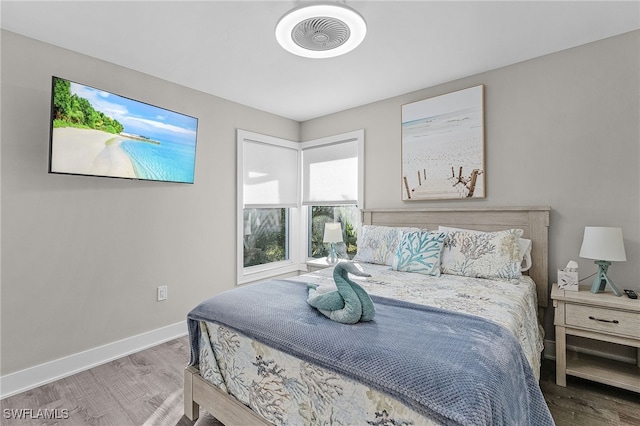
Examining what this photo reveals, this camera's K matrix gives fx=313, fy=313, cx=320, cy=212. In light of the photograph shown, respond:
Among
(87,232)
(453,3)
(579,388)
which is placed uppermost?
(453,3)

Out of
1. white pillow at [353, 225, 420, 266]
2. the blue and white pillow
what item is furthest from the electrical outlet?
the blue and white pillow

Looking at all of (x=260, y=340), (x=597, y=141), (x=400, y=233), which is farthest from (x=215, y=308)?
(x=597, y=141)

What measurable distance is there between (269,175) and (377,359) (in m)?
3.12

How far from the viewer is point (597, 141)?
7.63ft

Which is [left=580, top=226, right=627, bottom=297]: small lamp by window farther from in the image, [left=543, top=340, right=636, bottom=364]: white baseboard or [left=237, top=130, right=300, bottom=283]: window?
[left=237, top=130, right=300, bottom=283]: window

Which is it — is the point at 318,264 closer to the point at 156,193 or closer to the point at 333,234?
the point at 333,234

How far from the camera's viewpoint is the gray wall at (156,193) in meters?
2.18

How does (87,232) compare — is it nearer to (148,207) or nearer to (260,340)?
(148,207)

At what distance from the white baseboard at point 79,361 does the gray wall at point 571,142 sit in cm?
302

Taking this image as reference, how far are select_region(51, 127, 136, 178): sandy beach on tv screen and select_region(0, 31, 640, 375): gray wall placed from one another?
0.71 feet

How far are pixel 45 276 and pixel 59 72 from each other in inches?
59.4

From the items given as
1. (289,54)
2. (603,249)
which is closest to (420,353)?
(603,249)

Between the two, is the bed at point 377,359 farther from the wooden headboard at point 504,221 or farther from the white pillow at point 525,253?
the wooden headboard at point 504,221

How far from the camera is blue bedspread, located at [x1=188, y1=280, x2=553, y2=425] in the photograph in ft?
3.16
